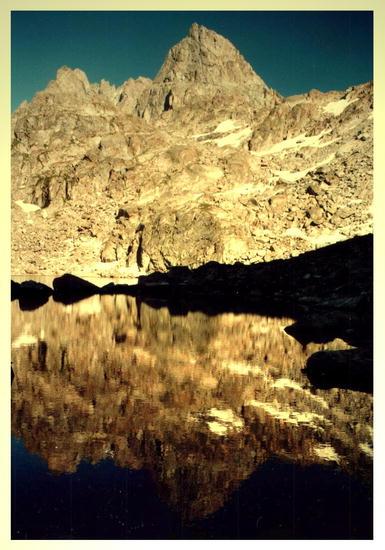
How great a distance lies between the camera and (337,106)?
145 metres

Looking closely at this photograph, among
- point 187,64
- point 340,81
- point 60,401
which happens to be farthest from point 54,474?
point 187,64

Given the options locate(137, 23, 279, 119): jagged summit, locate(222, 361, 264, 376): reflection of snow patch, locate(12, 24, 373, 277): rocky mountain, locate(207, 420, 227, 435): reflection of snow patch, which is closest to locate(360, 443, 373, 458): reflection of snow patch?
locate(207, 420, 227, 435): reflection of snow patch

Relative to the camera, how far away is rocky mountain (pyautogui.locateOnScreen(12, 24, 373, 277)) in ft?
285

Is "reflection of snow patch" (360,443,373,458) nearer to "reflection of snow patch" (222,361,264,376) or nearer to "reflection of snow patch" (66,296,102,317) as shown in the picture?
"reflection of snow patch" (222,361,264,376)

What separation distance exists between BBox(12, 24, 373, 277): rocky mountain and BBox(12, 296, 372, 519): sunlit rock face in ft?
148

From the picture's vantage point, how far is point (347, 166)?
10394cm

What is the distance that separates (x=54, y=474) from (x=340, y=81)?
1483 centimetres

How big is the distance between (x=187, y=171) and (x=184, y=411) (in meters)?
98.6

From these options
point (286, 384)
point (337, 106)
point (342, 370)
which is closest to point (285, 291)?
point (342, 370)

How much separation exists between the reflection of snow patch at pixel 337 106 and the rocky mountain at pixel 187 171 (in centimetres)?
54

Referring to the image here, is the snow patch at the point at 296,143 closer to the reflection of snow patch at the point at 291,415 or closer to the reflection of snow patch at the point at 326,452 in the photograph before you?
the reflection of snow patch at the point at 291,415

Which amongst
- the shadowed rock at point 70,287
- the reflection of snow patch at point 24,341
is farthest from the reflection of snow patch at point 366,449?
the shadowed rock at point 70,287

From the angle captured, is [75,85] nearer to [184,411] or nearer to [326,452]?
[184,411]

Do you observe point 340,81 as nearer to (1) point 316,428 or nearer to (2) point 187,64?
(1) point 316,428
